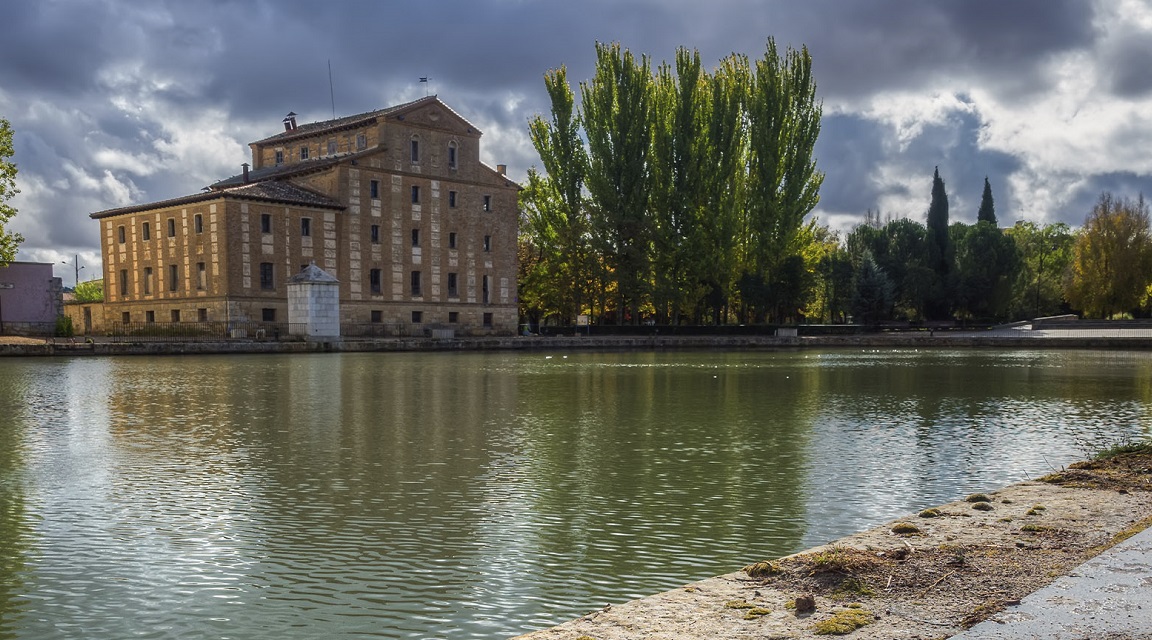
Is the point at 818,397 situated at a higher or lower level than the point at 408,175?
lower

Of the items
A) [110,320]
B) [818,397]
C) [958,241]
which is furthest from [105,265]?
[958,241]

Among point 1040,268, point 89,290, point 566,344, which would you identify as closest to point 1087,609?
point 566,344

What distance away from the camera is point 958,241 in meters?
77.1

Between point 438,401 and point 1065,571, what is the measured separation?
601 inches

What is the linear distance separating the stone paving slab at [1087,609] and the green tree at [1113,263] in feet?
233

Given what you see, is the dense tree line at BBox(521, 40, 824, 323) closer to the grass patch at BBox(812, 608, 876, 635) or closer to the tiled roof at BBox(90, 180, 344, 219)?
the tiled roof at BBox(90, 180, 344, 219)

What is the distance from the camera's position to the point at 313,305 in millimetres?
45406

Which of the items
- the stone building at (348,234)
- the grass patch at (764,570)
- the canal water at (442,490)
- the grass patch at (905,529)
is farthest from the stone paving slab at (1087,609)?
the stone building at (348,234)

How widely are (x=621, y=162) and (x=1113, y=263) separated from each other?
1491 inches

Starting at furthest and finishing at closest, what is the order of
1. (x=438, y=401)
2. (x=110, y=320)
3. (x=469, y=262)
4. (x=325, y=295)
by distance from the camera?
(x=469, y=262)
(x=110, y=320)
(x=325, y=295)
(x=438, y=401)

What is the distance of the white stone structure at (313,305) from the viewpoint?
45312 mm

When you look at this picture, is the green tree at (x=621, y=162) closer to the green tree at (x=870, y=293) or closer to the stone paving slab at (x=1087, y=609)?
the green tree at (x=870, y=293)

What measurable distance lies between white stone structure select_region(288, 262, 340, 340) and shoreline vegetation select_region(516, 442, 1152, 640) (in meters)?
41.1

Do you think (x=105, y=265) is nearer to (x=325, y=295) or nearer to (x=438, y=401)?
(x=325, y=295)
